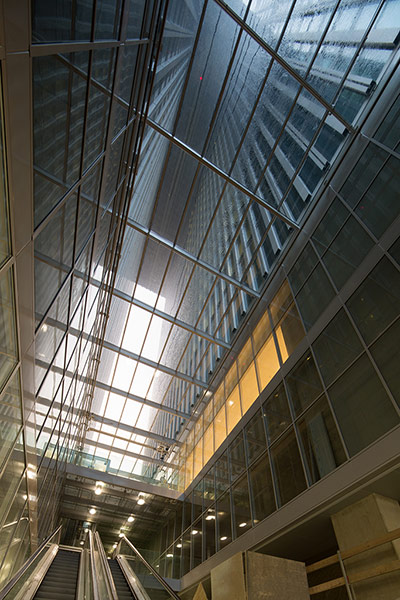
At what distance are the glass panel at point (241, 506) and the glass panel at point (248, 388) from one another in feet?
8.88

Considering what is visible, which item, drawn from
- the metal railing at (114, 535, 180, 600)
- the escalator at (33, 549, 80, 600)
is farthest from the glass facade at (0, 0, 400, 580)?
the metal railing at (114, 535, 180, 600)

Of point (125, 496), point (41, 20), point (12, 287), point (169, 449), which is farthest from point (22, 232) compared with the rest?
point (169, 449)

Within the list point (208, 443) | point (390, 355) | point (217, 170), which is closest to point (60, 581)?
point (390, 355)

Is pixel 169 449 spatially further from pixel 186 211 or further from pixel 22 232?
pixel 22 232

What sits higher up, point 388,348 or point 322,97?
point 322,97

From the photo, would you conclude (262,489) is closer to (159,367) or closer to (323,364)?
(323,364)

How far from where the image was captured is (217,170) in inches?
500

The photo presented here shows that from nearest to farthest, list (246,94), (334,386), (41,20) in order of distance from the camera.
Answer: (41,20) < (334,386) < (246,94)

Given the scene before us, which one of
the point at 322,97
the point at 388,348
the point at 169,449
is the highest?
the point at 322,97

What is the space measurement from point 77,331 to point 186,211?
262 inches

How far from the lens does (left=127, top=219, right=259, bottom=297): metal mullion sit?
14.0m

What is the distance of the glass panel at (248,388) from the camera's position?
43.5 feet

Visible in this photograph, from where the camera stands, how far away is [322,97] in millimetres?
11641

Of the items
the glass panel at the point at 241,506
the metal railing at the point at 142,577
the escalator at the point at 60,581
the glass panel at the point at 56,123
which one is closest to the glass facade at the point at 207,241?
the glass panel at the point at 56,123
